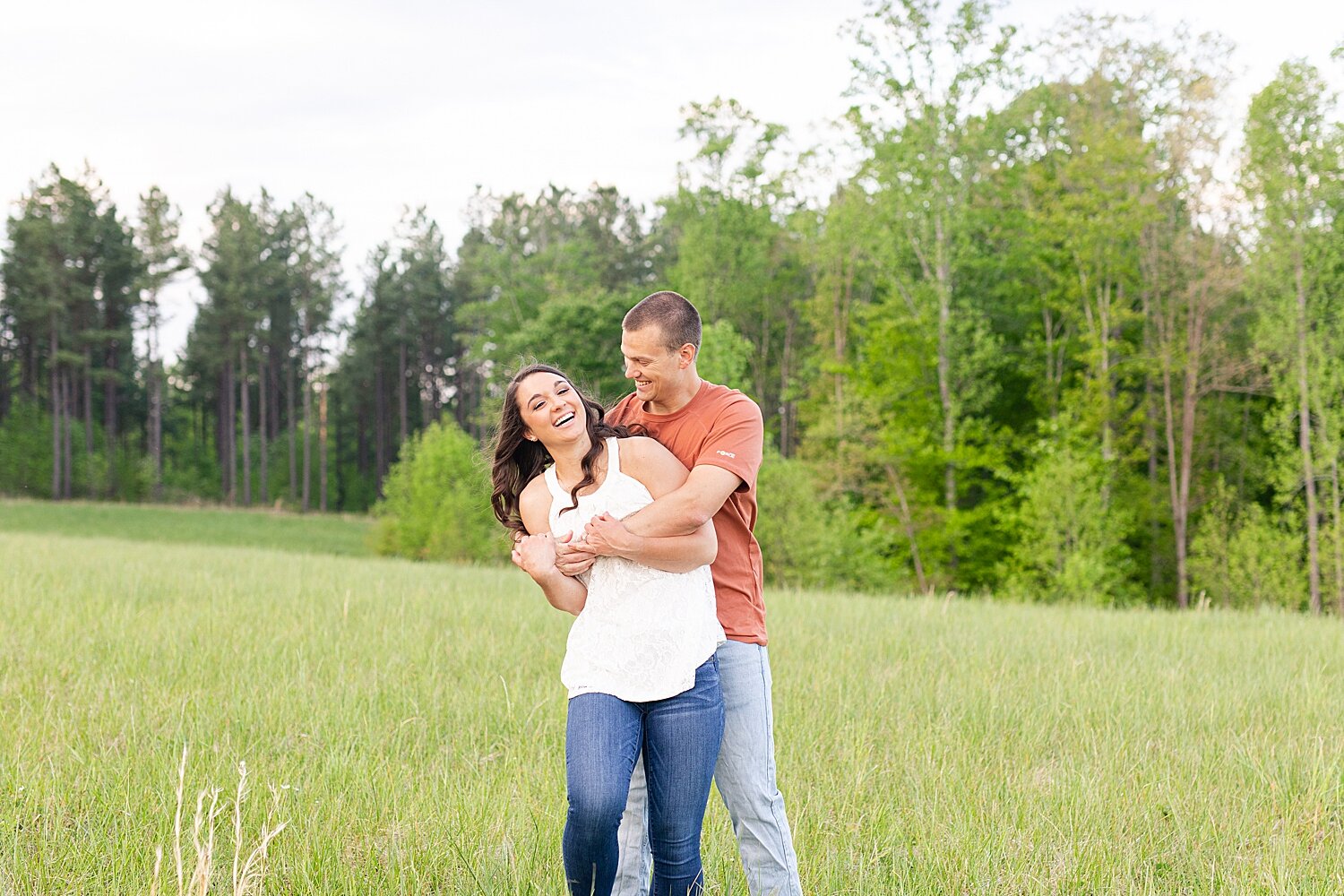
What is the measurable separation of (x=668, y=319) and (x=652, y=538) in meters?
0.66

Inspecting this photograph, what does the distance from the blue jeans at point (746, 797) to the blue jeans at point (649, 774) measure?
0.16 metres

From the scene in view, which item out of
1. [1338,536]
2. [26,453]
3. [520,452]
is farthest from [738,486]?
[26,453]

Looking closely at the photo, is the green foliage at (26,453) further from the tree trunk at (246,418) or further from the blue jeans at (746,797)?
the blue jeans at (746,797)

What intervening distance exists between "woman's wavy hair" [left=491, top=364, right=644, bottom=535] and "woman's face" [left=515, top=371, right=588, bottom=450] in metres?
0.03

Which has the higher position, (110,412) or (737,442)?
(110,412)

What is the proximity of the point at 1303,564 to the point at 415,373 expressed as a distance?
176 ft

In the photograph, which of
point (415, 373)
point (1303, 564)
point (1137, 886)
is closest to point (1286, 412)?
point (1303, 564)

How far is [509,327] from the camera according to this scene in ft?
136

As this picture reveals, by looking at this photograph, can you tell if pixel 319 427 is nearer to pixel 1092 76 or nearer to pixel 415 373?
pixel 415 373

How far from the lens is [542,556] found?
2.77 m

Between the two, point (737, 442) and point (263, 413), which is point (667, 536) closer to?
point (737, 442)

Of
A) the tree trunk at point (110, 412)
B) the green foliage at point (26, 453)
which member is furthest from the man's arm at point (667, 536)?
the green foliage at point (26, 453)

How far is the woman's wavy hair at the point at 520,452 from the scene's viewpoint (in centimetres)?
293

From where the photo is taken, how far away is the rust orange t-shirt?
9.55 ft
